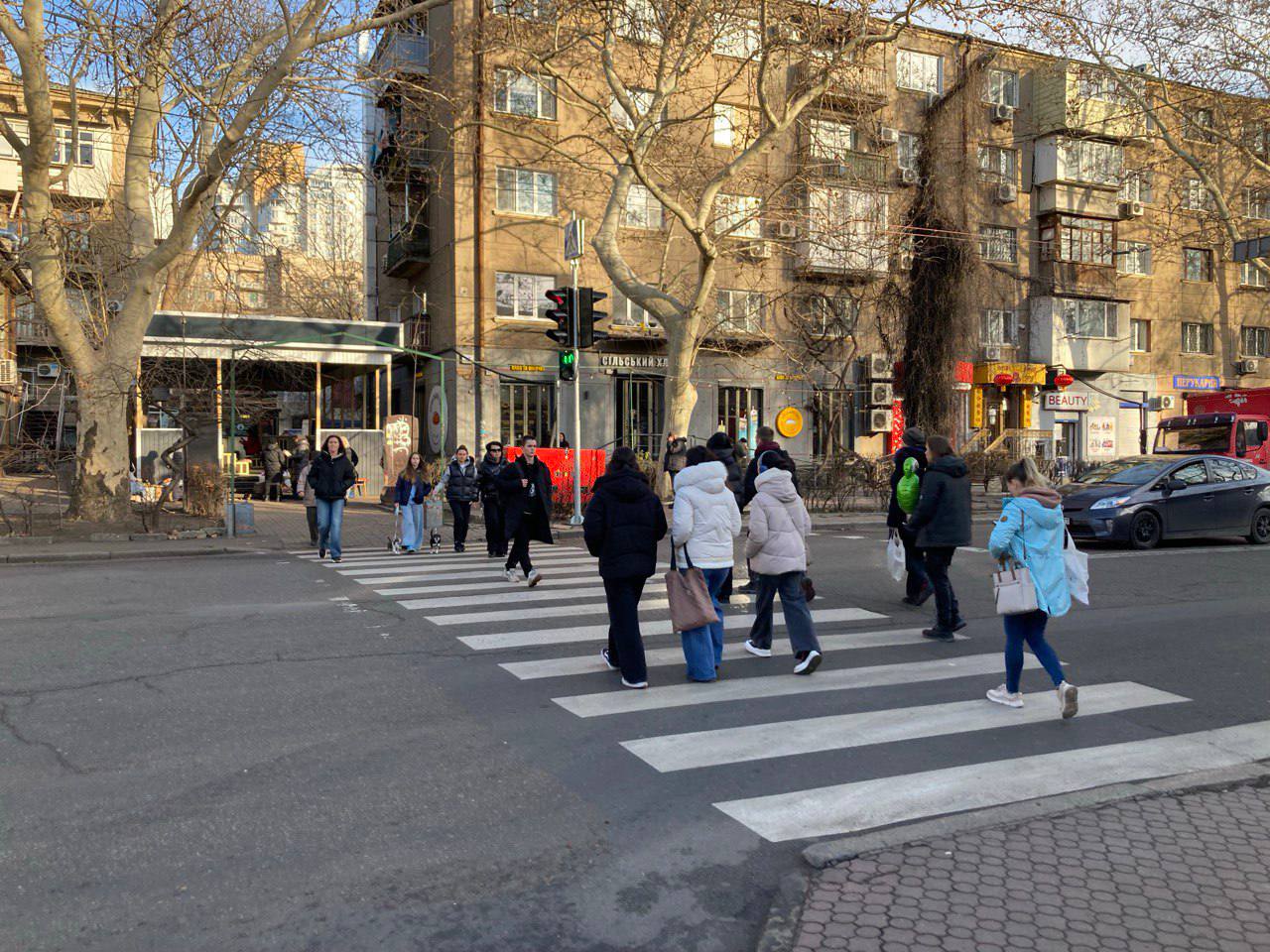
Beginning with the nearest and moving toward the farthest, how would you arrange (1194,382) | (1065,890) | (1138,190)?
(1065,890), (1138,190), (1194,382)

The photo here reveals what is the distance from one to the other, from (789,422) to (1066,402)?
12485 mm

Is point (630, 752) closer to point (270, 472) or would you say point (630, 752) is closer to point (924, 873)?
point (924, 873)

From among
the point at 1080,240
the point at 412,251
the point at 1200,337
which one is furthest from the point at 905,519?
the point at 1200,337

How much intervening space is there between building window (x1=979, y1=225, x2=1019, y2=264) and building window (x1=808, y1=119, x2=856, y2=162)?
602 centimetres

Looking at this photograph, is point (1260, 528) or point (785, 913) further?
point (1260, 528)

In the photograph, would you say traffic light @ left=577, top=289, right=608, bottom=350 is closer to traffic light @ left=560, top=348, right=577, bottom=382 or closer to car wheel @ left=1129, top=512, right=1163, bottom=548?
traffic light @ left=560, top=348, right=577, bottom=382

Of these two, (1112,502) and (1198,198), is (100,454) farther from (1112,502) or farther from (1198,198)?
(1198,198)

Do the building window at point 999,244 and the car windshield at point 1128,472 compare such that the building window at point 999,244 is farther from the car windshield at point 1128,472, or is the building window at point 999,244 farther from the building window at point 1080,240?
the car windshield at point 1128,472

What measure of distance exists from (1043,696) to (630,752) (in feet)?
10.2

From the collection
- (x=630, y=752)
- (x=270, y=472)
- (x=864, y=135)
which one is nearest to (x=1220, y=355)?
(x=864, y=135)

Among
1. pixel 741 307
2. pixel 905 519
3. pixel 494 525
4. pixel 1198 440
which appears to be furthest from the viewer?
pixel 741 307

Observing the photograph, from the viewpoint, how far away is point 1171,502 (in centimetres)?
1504

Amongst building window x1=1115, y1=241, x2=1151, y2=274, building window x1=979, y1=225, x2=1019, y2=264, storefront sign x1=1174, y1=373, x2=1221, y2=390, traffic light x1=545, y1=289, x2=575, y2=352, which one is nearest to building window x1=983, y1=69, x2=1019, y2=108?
building window x1=979, y1=225, x2=1019, y2=264

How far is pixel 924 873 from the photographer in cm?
369
